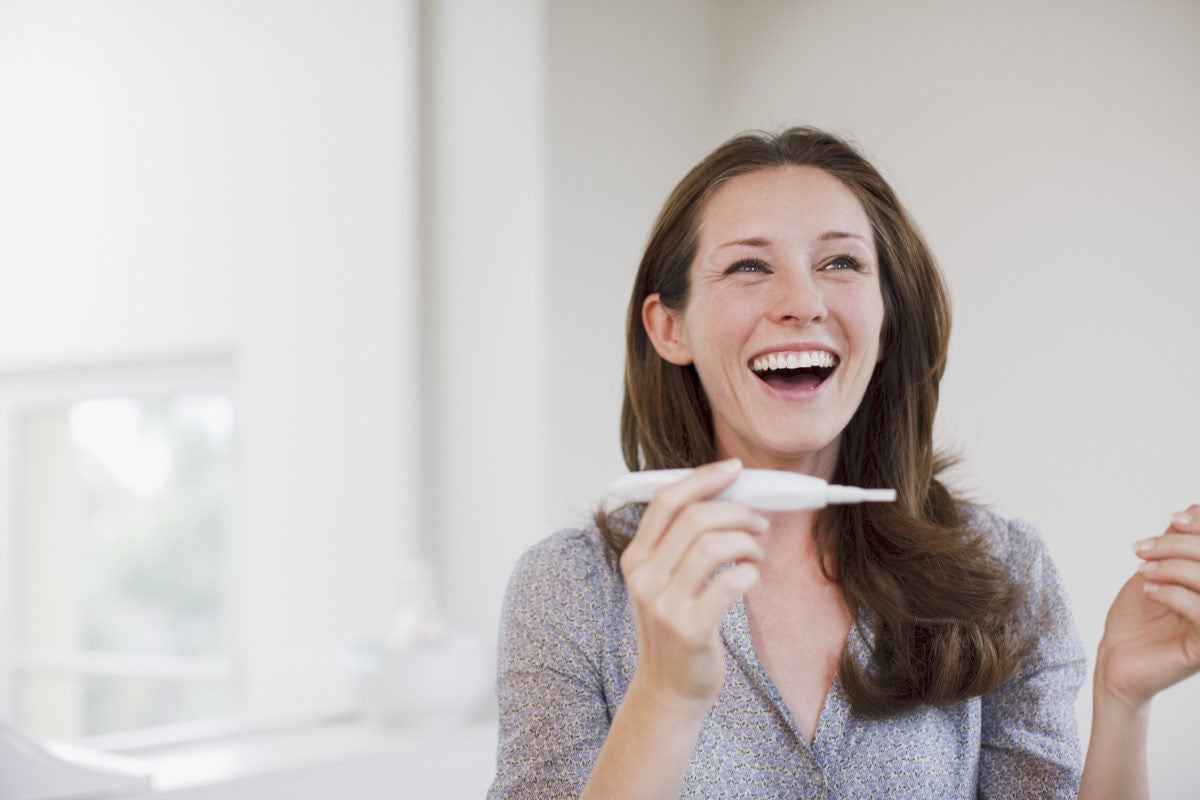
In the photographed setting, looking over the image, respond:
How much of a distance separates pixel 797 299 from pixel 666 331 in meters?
0.16

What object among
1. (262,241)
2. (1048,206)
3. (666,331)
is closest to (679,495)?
(666,331)

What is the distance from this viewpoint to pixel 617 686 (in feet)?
3.04

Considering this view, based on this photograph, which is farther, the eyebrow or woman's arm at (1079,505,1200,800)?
the eyebrow

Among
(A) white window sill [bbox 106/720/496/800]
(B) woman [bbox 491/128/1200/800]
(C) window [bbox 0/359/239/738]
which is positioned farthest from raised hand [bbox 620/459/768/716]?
(C) window [bbox 0/359/239/738]

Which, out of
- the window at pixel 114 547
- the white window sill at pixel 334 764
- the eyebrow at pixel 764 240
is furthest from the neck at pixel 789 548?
the window at pixel 114 547

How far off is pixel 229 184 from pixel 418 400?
59 cm

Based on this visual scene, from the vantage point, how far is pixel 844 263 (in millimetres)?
952

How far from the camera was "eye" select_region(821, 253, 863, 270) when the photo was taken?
3.10 feet

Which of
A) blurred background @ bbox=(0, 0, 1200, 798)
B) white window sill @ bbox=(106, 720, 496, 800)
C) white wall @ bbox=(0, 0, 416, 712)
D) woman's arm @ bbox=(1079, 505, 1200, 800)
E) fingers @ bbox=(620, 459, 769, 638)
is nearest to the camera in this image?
fingers @ bbox=(620, 459, 769, 638)

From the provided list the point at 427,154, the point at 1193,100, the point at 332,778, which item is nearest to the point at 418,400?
the point at 427,154

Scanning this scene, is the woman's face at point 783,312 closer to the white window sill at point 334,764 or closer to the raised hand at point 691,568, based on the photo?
the raised hand at point 691,568

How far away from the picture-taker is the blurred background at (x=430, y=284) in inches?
46.1

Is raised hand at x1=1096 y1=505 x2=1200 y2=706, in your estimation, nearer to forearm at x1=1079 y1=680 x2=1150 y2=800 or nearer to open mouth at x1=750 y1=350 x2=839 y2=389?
forearm at x1=1079 y1=680 x2=1150 y2=800

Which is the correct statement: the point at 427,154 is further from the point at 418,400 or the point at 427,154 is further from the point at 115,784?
the point at 115,784
